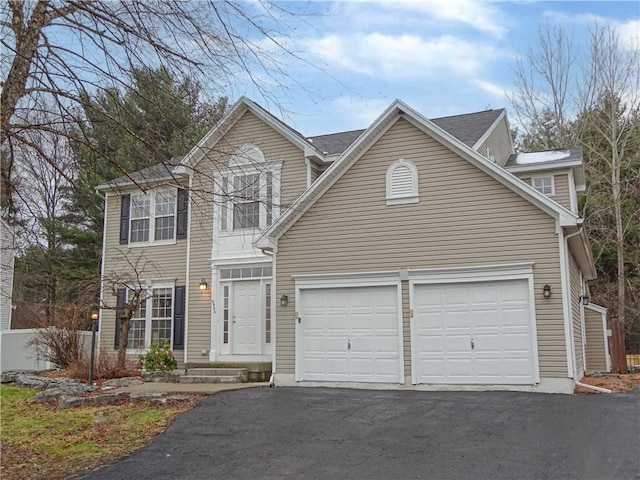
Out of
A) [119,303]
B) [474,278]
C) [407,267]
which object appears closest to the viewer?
[474,278]

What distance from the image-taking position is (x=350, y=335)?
1156 cm

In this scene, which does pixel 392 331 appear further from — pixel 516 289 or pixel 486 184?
pixel 486 184

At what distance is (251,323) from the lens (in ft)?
46.2

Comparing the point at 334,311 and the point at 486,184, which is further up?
the point at 486,184

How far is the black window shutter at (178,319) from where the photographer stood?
1483cm

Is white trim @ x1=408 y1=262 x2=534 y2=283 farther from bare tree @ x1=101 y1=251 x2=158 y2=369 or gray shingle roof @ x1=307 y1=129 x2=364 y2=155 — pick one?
bare tree @ x1=101 y1=251 x2=158 y2=369

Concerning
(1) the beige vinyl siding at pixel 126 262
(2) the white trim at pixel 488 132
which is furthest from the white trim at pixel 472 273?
→ (1) the beige vinyl siding at pixel 126 262

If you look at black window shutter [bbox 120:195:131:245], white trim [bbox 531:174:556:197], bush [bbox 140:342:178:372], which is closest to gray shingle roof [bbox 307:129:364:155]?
white trim [bbox 531:174:556:197]

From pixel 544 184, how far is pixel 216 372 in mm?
8729

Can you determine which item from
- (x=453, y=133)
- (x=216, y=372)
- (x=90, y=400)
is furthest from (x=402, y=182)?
(x=90, y=400)

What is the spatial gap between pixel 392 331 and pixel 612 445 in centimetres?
520

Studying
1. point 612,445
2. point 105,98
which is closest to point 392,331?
point 612,445

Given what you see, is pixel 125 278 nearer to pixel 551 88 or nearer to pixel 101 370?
pixel 101 370

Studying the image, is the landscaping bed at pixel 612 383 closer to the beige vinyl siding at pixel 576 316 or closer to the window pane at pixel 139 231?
the beige vinyl siding at pixel 576 316
